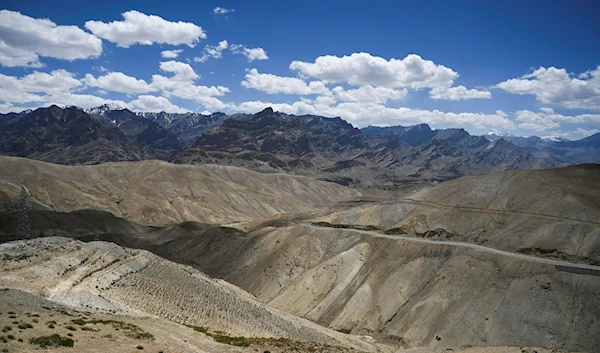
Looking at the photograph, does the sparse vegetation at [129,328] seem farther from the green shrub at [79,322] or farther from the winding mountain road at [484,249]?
the winding mountain road at [484,249]

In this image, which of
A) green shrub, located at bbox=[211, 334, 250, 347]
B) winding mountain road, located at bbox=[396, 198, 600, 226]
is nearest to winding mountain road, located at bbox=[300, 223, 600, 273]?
winding mountain road, located at bbox=[396, 198, 600, 226]

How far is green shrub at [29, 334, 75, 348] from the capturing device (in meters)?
26.8

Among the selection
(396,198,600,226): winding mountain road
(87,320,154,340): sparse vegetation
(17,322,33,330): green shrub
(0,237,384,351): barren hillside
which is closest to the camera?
(17,322,33,330): green shrub

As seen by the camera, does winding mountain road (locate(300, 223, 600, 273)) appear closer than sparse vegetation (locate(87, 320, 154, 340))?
No

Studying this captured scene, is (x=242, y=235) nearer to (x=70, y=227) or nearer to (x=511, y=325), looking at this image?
(x=70, y=227)

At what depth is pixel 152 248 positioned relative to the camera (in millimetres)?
132875

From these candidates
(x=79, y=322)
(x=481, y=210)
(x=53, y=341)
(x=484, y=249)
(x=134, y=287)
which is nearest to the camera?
(x=53, y=341)

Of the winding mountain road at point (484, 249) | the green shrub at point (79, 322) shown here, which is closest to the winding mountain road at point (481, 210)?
the winding mountain road at point (484, 249)

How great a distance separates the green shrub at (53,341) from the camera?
88.1ft

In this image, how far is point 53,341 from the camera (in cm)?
2738

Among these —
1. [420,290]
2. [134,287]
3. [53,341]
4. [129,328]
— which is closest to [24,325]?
[53,341]

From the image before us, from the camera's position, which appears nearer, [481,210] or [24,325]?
[24,325]

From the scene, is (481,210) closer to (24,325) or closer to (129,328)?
(129,328)

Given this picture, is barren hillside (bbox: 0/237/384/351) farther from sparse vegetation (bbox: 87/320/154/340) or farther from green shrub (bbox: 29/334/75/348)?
green shrub (bbox: 29/334/75/348)
